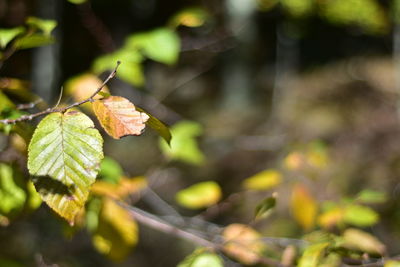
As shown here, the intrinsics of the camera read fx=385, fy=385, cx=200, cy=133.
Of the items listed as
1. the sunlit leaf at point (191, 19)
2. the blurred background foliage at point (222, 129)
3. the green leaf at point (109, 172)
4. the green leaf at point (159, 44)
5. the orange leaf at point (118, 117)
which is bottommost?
the blurred background foliage at point (222, 129)

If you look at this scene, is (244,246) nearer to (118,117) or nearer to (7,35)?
(118,117)

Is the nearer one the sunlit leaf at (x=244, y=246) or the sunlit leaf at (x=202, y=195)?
the sunlit leaf at (x=244, y=246)

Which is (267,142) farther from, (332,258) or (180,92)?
(332,258)

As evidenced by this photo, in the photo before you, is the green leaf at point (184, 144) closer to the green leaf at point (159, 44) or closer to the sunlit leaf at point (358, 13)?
the green leaf at point (159, 44)

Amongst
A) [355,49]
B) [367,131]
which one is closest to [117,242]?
[367,131]

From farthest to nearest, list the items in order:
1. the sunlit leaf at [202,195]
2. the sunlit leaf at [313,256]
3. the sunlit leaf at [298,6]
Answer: the sunlit leaf at [298,6] → the sunlit leaf at [202,195] → the sunlit leaf at [313,256]

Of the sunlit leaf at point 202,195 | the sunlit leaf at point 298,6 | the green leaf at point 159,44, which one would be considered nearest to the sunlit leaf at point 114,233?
the sunlit leaf at point 202,195

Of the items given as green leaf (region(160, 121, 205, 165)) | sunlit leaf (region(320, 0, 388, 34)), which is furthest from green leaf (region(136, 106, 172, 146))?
sunlit leaf (region(320, 0, 388, 34))

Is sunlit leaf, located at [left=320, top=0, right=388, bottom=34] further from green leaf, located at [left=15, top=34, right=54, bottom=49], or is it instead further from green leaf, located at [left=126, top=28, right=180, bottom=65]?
green leaf, located at [left=15, top=34, right=54, bottom=49]
